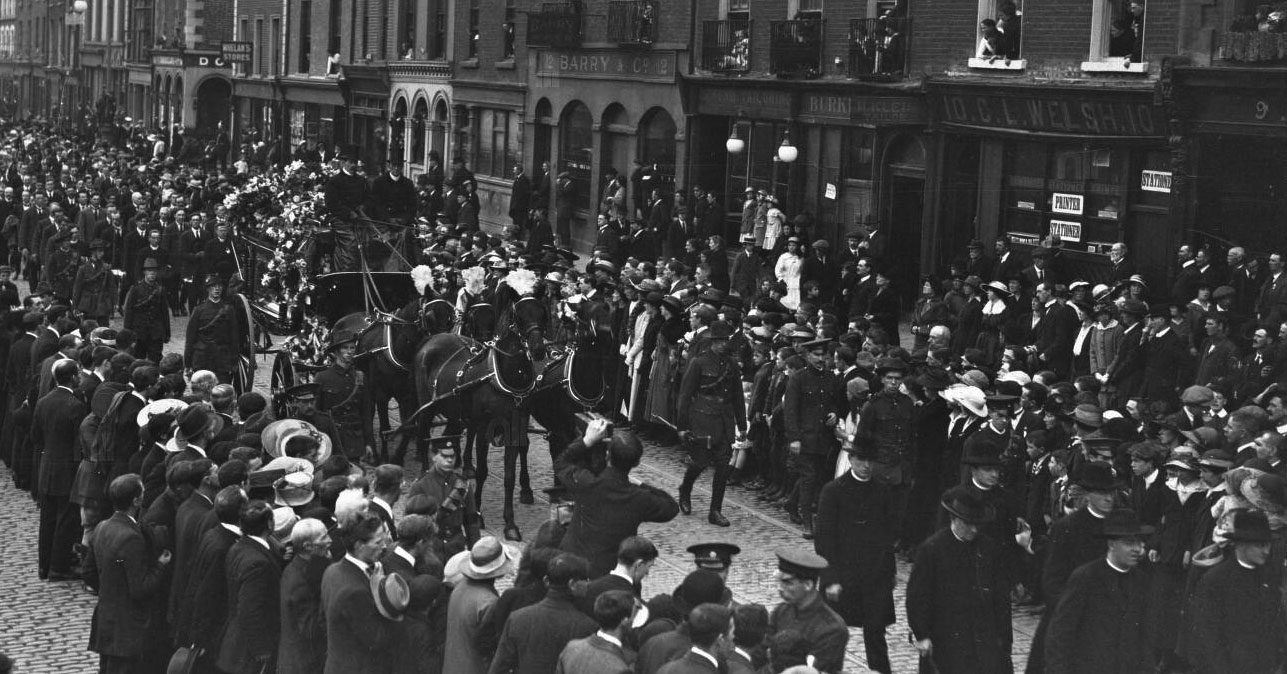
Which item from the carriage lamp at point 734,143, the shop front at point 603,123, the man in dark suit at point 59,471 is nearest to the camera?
the man in dark suit at point 59,471

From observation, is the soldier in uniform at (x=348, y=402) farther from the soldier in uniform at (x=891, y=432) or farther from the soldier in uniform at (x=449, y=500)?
the soldier in uniform at (x=891, y=432)

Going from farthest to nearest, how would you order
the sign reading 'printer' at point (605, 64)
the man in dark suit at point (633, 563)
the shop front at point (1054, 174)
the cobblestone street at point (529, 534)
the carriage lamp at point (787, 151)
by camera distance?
the sign reading 'printer' at point (605, 64), the carriage lamp at point (787, 151), the shop front at point (1054, 174), the cobblestone street at point (529, 534), the man in dark suit at point (633, 563)

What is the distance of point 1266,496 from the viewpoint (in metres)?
9.47

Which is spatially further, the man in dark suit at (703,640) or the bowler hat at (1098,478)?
the bowler hat at (1098,478)

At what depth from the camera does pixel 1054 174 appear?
23.1 metres

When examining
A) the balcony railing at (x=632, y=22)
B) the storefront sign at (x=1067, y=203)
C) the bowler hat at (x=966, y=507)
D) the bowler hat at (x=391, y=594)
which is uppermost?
the balcony railing at (x=632, y=22)

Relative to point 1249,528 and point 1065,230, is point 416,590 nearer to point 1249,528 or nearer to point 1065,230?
point 1249,528

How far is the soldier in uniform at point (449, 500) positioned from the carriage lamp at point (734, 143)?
692 inches

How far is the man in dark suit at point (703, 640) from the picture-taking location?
6988mm

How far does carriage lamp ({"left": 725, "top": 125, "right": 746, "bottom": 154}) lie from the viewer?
2822 cm

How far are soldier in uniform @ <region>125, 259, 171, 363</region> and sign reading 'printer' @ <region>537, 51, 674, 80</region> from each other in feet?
45.6

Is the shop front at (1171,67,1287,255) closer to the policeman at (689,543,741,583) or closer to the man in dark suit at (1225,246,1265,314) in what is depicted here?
the man in dark suit at (1225,246,1265,314)

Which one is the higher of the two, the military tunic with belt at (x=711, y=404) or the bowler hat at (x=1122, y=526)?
the bowler hat at (x=1122, y=526)

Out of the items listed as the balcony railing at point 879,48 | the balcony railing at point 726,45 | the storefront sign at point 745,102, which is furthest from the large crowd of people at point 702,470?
the balcony railing at point 726,45
